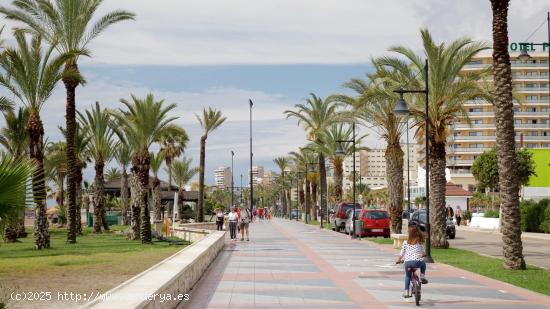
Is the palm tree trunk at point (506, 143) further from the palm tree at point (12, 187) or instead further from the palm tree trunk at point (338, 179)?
the palm tree trunk at point (338, 179)

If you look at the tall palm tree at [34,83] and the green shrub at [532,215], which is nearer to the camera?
the tall palm tree at [34,83]

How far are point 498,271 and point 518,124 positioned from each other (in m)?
118

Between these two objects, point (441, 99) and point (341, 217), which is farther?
point (341, 217)

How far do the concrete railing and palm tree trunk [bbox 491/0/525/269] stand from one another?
25.0ft

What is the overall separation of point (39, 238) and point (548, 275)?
20922 mm

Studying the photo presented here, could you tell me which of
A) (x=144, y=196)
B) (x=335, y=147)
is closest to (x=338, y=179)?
(x=335, y=147)

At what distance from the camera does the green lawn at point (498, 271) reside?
14342 mm

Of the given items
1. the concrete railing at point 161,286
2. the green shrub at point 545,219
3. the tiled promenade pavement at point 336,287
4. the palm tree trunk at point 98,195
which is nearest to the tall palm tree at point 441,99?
the tiled promenade pavement at point 336,287

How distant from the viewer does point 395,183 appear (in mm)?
34531

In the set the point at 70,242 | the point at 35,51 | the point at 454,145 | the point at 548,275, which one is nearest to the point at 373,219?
the point at 70,242

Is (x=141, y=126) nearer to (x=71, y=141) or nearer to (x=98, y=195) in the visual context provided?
(x=71, y=141)

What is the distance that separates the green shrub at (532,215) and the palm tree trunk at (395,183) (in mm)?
12329

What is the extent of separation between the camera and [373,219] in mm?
37156

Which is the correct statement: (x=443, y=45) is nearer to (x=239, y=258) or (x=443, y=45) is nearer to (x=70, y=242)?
(x=239, y=258)
